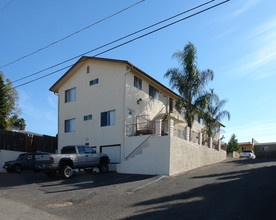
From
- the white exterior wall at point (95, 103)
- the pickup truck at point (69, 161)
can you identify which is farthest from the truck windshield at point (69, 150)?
the white exterior wall at point (95, 103)

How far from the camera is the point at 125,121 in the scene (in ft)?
64.3

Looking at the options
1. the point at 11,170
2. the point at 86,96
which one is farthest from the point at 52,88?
the point at 11,170

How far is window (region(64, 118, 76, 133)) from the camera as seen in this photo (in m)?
23.4

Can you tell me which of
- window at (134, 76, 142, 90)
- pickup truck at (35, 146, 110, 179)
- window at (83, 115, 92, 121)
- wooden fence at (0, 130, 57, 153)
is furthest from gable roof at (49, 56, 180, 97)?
pickup truck at (35, 146, 110, 179)

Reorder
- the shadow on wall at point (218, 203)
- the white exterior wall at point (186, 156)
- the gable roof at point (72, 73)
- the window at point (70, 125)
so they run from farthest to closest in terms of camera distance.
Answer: the window at point (70, 125) < the gable roof at point (72, 73) < the white exterior wall at point (186, 156) < the shadow on wall at point (218, 203)

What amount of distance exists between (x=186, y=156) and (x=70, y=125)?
34.5ft

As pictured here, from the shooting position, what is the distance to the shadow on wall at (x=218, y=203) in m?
8.03

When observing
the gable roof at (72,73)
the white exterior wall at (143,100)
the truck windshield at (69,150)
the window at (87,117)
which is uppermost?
the gable roof at (72,73)

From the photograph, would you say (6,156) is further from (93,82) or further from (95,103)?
(93,82)

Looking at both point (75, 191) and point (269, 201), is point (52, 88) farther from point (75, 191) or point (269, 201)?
point (269, 201)

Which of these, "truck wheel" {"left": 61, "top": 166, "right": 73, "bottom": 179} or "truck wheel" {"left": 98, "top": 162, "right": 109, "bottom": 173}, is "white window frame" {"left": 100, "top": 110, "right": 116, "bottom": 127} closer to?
"truck wheel" {"left": 98, "top": 162, "right": 109, "bottom": 173}

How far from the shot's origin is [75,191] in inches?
468

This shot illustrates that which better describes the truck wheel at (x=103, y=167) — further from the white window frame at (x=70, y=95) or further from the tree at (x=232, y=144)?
the tree at (x=232, y=144)

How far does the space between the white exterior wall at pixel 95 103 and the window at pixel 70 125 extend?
0.28 m
